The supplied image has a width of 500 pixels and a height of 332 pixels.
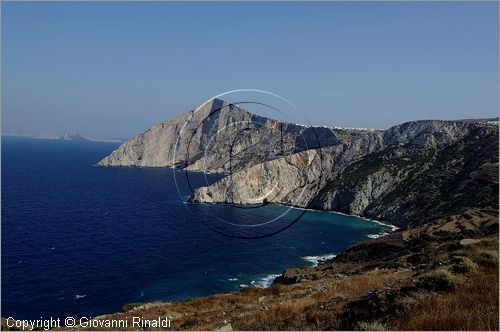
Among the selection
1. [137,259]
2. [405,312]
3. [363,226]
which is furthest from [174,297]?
[363,226]

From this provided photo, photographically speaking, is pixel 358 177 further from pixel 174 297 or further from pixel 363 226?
pixel 174 297

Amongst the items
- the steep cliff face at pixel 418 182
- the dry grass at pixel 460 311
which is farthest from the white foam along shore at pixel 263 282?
the dry grass at pixel 460 311

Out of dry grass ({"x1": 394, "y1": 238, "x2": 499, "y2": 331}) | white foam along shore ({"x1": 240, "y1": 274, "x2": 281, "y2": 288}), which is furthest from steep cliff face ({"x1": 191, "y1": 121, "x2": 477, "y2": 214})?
dry grass ({"x1": 394, "y1": 238, "x2": 499, "y2": 331})

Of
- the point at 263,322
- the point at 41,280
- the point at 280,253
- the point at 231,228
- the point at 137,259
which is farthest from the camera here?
the point at 231,228

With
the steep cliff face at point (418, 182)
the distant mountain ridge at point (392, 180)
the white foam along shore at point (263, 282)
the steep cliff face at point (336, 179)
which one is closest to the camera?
the white foam along shore at point (263, 282)

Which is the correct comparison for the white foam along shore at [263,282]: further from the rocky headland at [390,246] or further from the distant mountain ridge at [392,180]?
the distant mountain ridge at [392,180]

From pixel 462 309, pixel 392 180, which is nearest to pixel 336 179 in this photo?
pixel 392 180
